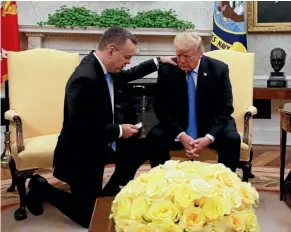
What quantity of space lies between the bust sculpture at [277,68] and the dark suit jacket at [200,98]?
7.81 feet

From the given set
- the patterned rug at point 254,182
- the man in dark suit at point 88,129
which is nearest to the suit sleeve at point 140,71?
the man in dark suit at point 88,129

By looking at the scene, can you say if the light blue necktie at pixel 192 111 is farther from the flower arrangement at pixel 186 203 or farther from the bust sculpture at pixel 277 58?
the bust sculpture at pixel 277 58

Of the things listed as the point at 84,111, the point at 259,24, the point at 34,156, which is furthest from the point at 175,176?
the point at 259,24

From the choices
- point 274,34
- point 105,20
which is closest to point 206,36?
point 274,34

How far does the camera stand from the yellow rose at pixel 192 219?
1.09 m

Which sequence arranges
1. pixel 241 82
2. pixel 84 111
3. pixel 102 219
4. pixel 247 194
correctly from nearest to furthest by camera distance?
pixel 247 194
pixel 102 219
pixel 84 111
pixel 241 82

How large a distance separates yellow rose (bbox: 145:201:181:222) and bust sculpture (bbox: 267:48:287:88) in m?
4.47

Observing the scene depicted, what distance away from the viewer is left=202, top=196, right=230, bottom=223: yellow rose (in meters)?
1.11

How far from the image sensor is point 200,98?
304cm

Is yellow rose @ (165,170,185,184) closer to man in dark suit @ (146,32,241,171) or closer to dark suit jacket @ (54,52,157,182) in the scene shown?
dark suit jacket @ (54,52,157,182)

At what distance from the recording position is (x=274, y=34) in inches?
224

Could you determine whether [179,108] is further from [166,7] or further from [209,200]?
[166,7]

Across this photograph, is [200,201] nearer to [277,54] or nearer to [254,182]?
[254,182]

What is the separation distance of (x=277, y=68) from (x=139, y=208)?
A: 459 cm
